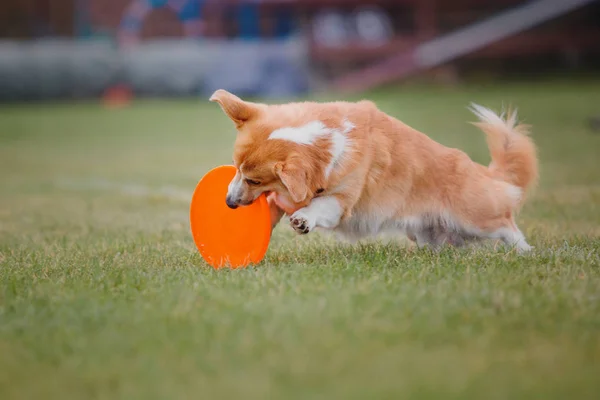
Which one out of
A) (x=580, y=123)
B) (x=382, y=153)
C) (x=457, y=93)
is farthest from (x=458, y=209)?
(x=457, y=93)

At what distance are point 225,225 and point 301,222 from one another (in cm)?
50

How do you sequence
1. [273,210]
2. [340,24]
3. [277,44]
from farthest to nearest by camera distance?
[340,24] < [277,44] < [273,210]

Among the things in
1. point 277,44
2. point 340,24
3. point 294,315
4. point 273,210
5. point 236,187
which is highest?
point 340,24

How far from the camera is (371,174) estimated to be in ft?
13.6

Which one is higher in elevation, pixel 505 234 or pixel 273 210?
pixel 273 210

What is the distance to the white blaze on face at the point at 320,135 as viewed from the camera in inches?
150

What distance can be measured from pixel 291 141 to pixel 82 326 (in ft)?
4.54

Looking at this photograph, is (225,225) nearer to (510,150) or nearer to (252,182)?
(252,182)

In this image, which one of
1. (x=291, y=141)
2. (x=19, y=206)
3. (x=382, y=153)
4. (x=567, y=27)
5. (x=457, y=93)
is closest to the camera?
(x=291, y=141)

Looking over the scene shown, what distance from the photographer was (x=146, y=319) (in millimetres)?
3025

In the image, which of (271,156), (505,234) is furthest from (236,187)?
(505,234)

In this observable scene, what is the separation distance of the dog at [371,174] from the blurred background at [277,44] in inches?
584

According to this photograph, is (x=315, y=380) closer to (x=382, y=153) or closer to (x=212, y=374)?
(x=212, y=374)

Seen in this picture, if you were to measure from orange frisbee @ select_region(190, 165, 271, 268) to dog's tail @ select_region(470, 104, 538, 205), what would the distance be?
Answer: 5.00 feet
